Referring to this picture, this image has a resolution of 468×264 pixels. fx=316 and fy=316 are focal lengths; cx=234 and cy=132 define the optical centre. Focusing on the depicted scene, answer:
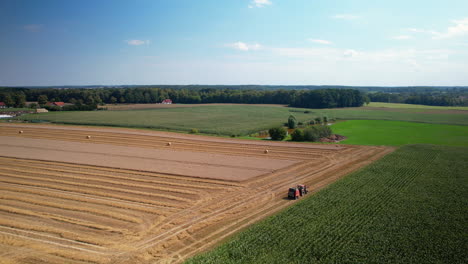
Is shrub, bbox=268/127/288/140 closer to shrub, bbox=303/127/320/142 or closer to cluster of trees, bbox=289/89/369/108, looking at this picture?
shrub, bbox=303/127/320/142

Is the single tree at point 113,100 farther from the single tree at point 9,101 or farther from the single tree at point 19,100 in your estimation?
the single tree at point 9,101

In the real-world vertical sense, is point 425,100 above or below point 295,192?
above

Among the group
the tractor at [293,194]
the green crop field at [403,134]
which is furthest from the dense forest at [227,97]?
the tractor at [293,194]

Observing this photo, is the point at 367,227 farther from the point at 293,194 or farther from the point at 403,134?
the point at 403,134

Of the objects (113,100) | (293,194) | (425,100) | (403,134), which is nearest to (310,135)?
(403,134)

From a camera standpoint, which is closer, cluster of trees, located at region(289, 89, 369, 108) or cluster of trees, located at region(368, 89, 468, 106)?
cluster of trees, located at region(289, 89, 369, 108)

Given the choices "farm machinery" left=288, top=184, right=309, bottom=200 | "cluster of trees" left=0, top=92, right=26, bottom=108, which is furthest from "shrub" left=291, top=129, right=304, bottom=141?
"cluster of trees" left=0, top=92, right=26, bottom=108

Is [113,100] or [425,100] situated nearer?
[113,100]
